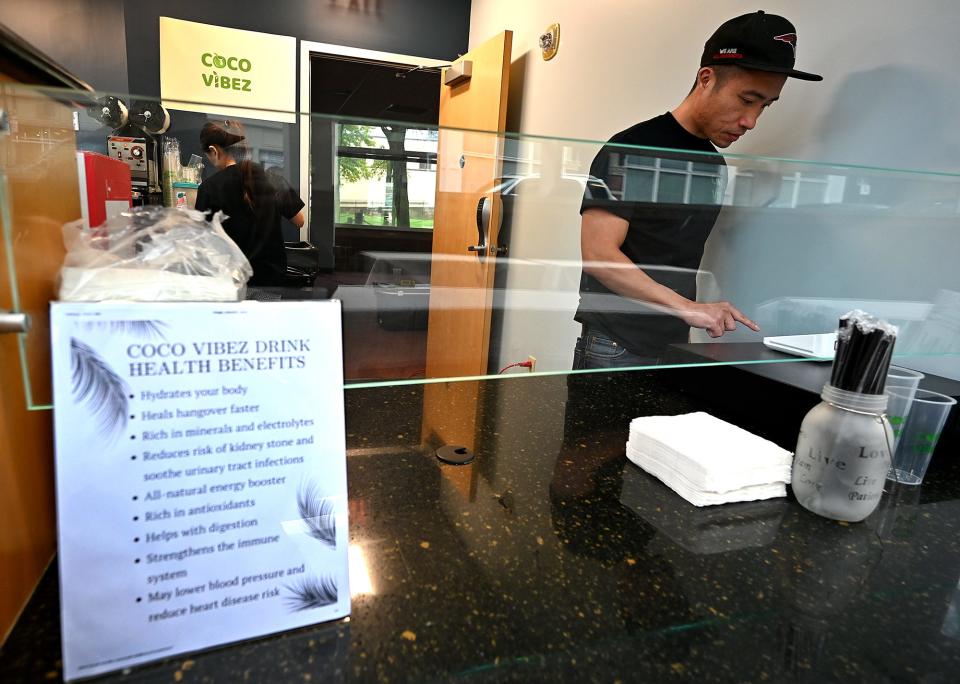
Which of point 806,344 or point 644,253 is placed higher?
point 644,253

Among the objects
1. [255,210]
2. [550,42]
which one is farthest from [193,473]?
[550,42]

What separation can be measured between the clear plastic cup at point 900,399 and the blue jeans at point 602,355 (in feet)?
1.18

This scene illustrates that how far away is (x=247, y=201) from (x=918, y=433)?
0.98 m

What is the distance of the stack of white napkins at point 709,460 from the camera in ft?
2.41

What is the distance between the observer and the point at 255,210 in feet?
1.88

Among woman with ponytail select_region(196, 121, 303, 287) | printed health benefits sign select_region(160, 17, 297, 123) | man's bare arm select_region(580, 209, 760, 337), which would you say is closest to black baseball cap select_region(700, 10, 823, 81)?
man's bare arm select_region(580, 209, 760, 337)

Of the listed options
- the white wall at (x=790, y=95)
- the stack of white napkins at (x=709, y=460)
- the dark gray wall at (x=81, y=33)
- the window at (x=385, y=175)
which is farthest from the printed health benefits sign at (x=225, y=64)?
the stack of white napkins at (x=709, y=460)

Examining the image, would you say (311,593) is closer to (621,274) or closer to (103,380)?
(103,380)

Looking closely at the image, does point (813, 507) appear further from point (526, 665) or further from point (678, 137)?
point (678, 137)

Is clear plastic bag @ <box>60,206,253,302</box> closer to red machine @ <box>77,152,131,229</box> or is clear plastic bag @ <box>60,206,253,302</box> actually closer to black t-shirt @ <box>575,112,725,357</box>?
red machine @ <box>77,152,131,229</box>

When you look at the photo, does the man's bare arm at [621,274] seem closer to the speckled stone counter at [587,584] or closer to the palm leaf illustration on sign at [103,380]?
the speckled stone counter at [587,584]

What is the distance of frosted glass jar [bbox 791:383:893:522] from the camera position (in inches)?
26.5

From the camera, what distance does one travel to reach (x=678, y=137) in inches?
56.7

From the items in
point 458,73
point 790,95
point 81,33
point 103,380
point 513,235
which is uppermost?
point 81,33
